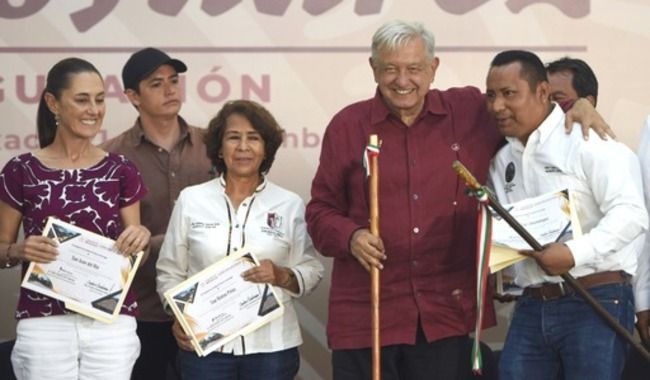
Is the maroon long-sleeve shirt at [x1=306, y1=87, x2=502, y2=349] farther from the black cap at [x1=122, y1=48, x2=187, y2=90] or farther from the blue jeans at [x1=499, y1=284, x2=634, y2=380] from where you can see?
the black cap at [x1=122, y1=48, x2=187, y2=90]

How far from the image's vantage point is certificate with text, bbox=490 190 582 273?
4012 millimetres

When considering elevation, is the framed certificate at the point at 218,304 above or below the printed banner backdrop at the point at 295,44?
below

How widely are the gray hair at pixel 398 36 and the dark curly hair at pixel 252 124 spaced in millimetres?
540

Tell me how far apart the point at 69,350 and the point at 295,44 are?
5.61ft

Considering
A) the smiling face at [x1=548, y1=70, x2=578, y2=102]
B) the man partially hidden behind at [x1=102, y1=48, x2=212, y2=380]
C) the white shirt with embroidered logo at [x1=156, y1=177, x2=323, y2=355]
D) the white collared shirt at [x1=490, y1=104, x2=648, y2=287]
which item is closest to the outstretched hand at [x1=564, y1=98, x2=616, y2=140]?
the white collared shirt at [x1=490, y1=104, x2=648, y2=287]

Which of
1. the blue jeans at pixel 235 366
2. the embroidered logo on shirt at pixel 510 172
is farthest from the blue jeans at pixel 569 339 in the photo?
the blue jeans at pixel 235 366

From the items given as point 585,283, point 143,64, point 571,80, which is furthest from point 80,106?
point 571,80

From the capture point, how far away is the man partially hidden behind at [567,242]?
13.0 ft

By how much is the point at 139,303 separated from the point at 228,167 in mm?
727

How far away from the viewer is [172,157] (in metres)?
5.09

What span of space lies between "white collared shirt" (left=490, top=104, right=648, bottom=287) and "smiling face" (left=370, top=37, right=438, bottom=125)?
0.35 m

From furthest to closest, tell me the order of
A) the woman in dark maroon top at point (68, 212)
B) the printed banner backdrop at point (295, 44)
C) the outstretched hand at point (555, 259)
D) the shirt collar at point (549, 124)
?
the printed banner backdrop at point (295, 44) → the woman in dark maroon top at point (68, 212) → the shirt collar at point (549, 124) → the outstretched hand at point (555, 259)

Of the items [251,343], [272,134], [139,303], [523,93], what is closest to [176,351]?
[139,303]

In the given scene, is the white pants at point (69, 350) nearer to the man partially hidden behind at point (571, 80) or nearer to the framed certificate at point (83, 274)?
the framed certificate at point (83, 274)
